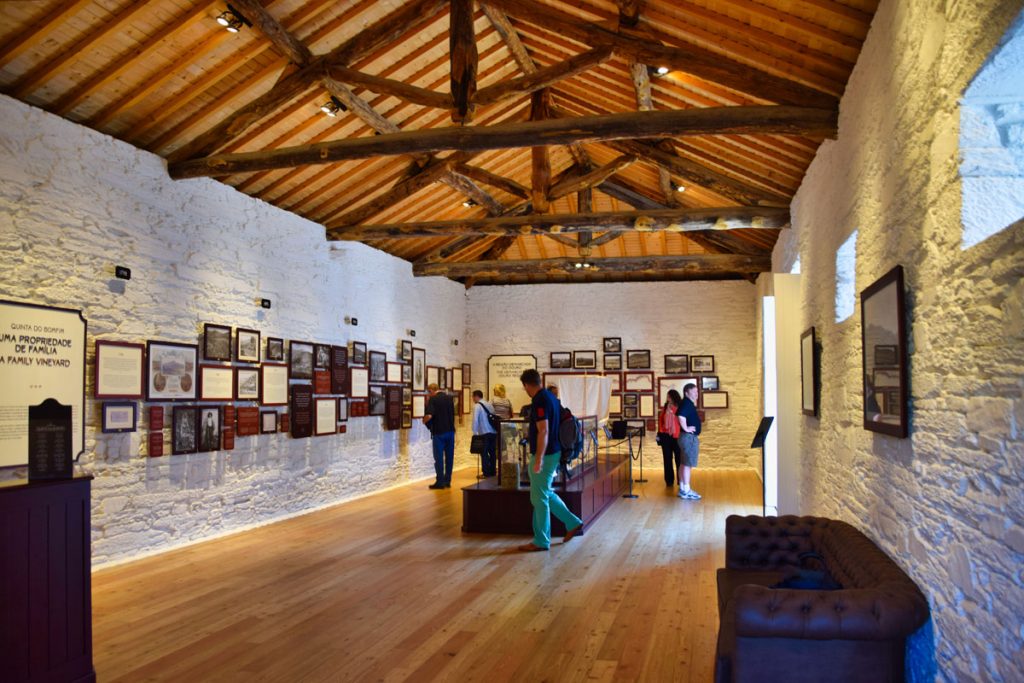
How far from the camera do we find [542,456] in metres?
7.12

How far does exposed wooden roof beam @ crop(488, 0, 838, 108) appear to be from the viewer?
21.6 feet

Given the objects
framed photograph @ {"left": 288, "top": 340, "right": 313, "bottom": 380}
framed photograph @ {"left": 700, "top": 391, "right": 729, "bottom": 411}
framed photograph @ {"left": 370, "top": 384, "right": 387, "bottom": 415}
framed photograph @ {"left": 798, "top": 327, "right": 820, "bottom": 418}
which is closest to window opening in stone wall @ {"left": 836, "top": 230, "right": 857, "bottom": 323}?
framed photograph @ {"left": 798, "top": 327, "right": 820, "bottom": 418}

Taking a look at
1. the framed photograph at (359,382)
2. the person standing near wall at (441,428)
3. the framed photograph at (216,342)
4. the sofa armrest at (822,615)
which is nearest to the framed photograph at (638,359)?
the person standing near wall at (441,428)

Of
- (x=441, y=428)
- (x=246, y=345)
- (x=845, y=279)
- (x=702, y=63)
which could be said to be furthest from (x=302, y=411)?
(x=845, y=279)

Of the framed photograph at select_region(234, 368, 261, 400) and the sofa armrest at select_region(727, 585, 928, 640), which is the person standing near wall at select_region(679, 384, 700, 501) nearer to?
the framed photograph at select_region(234, 368, 261, 400)

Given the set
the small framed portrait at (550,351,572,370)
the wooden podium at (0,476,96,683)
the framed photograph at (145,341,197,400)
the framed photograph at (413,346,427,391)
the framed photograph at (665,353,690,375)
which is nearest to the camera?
the wooden podium at (0,476,96,683)

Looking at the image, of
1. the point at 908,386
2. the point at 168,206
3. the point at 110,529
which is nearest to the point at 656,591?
the point at 908,386

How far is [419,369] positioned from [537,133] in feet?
23.7

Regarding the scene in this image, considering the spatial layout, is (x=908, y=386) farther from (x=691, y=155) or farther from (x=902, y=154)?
(x=691, y=155)

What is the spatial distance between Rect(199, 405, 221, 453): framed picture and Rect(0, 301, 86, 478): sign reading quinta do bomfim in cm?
150

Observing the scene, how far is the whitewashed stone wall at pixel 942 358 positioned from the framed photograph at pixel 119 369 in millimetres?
6120

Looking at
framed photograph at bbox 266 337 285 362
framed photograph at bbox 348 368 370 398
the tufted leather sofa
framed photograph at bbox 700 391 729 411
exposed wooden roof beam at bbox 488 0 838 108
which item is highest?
exposed wooden roof beam at bbox 488 0 838 108

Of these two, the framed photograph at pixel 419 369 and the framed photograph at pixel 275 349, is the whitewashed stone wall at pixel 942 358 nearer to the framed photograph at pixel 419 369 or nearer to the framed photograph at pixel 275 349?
the framed photograph at pixel 275 349

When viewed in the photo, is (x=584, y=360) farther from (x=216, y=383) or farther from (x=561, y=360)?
(x=216, y=383)
